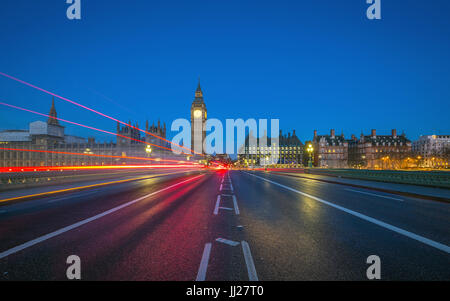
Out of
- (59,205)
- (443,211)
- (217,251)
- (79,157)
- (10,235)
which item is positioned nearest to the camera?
(217,251)

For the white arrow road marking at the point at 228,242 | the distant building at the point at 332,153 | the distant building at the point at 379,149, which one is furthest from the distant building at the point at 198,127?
the white arrow road marking at the point at 228,242

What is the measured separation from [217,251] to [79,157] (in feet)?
397

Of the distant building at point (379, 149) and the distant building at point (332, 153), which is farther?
the distant building at point (332, 153)

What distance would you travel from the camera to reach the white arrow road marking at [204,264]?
354 cm

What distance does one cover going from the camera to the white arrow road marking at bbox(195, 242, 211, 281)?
3.54 m

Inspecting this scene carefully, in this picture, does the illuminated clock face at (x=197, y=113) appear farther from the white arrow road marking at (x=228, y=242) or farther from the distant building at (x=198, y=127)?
the white arrow road marking at (x=228, y=242)

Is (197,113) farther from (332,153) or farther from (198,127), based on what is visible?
(332,153)

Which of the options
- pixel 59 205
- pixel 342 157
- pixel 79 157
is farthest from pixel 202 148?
pixel 59 205

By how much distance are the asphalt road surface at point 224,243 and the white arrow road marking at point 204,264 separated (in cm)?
2

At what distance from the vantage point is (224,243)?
→ 4992 mm

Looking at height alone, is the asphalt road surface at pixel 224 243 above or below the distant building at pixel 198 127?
below

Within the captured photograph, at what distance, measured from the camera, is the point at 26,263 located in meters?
3.99
